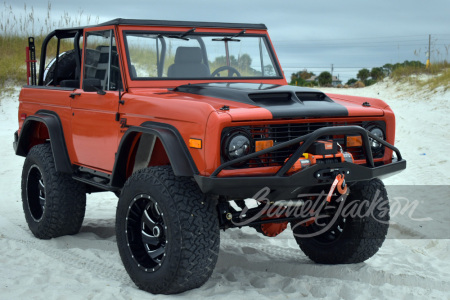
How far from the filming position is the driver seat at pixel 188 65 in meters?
5.74

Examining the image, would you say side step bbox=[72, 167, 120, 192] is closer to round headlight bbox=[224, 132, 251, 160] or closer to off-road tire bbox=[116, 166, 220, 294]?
off-road tire bbox=[116, 166, 220, 294]

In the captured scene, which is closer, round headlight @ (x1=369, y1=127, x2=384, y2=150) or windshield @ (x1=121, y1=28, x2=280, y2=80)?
round headlight @ (x1=369, y1=127, x2=384, y2=150)

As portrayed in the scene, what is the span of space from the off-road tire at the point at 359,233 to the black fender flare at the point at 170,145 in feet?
5.38

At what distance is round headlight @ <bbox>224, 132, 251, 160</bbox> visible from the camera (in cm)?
420

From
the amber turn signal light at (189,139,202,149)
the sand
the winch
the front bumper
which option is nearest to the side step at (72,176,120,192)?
the sand

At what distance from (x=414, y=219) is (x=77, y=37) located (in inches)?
188

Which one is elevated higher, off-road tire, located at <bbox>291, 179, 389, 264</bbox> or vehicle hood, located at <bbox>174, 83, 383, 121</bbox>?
vehicle hood, located at <bbox>174, 83, 383, 121</bbox>

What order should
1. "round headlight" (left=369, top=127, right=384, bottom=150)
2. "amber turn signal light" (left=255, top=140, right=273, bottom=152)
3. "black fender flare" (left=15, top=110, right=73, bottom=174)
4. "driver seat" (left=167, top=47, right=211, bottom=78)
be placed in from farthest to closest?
"black fender flare" (left=15, top=110, right=73, bottom=174) < "driver seat" (left=167, top=47, right=211, bottom=78) < "round headlight" (left=369, top=127, right=384, bottom=150) < "amber turn signal light" (left=255, top=140, right=273, bottom=152)

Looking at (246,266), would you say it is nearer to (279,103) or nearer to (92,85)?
(279,103)

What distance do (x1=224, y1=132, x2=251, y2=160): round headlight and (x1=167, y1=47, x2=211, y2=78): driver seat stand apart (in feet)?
5.47

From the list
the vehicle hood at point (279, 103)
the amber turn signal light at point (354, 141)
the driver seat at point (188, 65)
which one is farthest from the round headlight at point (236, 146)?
the driver seat at point (188, 65)

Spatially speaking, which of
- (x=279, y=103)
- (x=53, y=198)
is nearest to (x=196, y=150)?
(x=279, y=103)

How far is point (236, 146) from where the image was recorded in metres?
4.21

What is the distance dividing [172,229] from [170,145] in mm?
588
